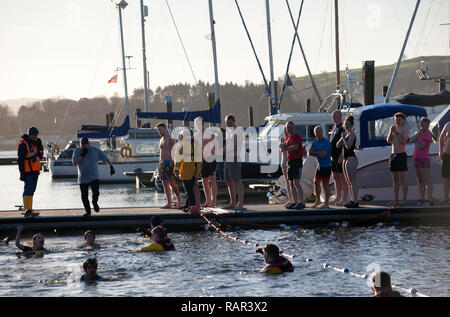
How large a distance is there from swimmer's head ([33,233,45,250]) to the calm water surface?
1.01 feet

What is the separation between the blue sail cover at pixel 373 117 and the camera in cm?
2172

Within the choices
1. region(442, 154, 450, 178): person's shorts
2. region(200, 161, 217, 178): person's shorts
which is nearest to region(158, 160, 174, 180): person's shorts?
region(200, 161, 217, 178): person's shorts

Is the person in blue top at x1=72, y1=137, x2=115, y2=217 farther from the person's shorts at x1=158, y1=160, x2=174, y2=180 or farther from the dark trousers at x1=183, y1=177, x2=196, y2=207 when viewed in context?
the dark trousers at x1=183, y1=177, x2=196, y2=207

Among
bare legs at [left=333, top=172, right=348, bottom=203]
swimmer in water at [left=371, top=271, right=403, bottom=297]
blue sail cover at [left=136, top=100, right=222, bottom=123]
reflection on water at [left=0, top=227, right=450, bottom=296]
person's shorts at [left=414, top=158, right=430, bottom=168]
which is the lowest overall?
reflection on water at [left=0, top=227, right=450, bottom=296]

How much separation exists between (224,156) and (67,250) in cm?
427

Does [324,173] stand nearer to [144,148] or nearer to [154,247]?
[154,247]

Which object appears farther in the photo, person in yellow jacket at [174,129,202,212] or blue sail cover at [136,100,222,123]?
blue sail cover at [136,100,222,123]

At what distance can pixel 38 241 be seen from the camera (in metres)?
14.3

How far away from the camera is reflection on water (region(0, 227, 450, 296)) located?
1107 cm

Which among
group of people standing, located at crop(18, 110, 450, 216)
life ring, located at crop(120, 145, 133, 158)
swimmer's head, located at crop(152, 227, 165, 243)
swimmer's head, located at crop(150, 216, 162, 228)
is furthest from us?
life ring, located at crop(120, 145, 133, 158)

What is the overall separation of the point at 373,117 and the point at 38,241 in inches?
461

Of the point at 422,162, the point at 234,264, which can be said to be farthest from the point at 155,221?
the point at 422,162
